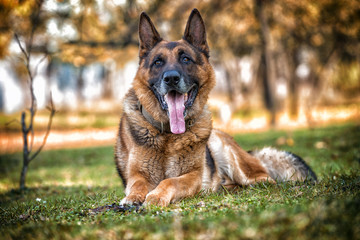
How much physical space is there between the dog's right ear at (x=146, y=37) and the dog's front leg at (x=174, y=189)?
1849 mm

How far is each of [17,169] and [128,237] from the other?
7.92 m

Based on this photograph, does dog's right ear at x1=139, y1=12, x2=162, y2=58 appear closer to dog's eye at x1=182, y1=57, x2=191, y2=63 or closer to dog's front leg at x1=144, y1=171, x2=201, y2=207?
dog's eye at x1=182, y1=57, x2=191, y2=63

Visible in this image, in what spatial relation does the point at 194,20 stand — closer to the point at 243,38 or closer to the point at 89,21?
the point at 89,21

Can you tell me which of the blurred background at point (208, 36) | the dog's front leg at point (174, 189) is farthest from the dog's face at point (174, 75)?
the blurred background at point (208, 36)

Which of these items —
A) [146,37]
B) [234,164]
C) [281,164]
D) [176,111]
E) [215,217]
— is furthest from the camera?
[281,164]

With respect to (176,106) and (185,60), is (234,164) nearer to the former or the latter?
(176,106)

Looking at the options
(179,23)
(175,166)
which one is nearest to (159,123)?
(175,166)

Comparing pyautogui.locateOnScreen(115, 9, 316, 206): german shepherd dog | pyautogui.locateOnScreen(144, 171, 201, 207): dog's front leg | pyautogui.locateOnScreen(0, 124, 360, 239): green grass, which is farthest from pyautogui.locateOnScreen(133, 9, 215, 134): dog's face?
pyautogui.locateOnScreen(0, 124, 360, 239): green grass

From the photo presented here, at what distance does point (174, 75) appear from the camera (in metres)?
4.02

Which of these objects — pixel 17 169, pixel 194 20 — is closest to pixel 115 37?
pixel 17 169

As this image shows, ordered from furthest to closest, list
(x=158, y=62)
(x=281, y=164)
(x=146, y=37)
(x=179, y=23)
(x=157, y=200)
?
(x=179, y=23), (x=281, y=164), (x=146, y=37), (x=158, y=62), (x=157, y=200)

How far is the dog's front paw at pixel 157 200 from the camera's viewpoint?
3402mm

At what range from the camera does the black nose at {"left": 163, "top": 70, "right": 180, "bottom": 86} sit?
4.01 metres

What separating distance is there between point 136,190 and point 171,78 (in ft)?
4.58
